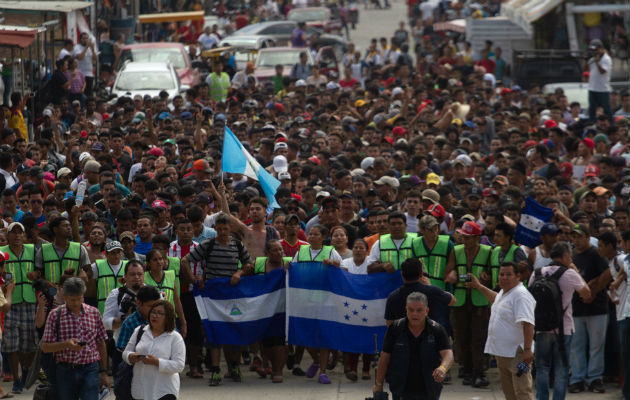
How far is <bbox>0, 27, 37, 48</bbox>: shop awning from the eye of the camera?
19.8m

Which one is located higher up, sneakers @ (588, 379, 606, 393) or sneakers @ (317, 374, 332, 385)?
sneakers @ (588, 379, 606, 393)

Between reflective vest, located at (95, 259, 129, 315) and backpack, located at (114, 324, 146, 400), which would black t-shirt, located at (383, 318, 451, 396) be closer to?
backpack, located at (114, 324, 146, 400)

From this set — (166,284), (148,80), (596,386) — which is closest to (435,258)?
(596,386)

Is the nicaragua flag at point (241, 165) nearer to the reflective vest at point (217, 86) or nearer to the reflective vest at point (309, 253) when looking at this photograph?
the reflective vest at point (309, 253)

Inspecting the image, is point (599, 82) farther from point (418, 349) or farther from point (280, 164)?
point (418, 349)

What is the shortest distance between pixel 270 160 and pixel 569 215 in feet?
18.3

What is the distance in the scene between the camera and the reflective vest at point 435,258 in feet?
40.7

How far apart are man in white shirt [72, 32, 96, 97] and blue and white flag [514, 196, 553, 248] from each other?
15.3 metres

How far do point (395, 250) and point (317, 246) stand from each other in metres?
0.78

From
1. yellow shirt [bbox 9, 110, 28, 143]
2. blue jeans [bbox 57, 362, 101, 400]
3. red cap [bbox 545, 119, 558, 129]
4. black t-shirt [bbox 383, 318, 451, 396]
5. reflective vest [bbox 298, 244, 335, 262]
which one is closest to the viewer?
black t-shirt [bbox 383, 318, 451, 396]

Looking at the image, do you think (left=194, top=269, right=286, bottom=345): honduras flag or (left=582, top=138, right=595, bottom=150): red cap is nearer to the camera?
(left=194, top=269, right=286, bottom=345): honduras flag

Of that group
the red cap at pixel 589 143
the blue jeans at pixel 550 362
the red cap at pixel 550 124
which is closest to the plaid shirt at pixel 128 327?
the blue jeans at pixel 550 362

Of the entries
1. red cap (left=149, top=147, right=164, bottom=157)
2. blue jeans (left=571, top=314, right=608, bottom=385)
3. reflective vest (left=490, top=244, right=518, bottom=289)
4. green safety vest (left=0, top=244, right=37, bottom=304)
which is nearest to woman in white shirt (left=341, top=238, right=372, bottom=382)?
reflective vest (left=490, top=244, right=518, bottom=289)

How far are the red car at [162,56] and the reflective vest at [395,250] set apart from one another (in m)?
18.3
